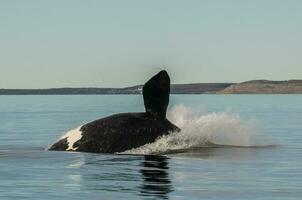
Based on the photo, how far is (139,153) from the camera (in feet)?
87.6

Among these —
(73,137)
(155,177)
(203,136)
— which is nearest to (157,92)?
(73,137)

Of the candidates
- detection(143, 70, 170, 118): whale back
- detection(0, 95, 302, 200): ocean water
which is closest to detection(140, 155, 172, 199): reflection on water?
detection(0, 95, 302, 200): ocean water

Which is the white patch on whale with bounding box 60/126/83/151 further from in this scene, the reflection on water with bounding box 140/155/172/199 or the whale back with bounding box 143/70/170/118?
the reflection on water with bounding box 140/155/172/199

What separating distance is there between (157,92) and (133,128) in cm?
156

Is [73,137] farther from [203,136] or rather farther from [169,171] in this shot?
[203,136]

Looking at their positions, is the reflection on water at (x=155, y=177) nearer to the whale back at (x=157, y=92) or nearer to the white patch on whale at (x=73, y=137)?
the whale back at (x=157, y=92)

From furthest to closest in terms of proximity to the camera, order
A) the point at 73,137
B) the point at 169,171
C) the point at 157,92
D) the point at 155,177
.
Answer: the point at 73,137, the point at 157,92, the point at 169,171, the point at 155,177

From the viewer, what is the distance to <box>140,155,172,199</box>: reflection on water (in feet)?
56.6

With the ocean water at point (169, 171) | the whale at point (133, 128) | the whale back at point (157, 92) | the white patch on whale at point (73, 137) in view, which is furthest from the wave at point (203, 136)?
the white patch on whale at point (73, 137)

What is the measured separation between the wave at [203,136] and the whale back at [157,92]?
1.06 meters

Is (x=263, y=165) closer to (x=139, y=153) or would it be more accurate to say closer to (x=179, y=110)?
(x=139, y=153)

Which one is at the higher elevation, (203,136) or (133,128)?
(133,128)

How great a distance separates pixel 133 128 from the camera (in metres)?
26.4

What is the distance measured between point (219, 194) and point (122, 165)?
633 centimetres
